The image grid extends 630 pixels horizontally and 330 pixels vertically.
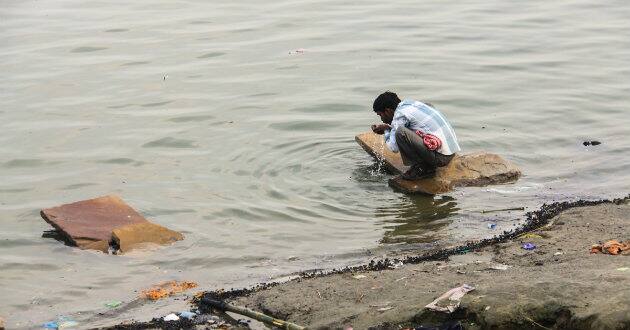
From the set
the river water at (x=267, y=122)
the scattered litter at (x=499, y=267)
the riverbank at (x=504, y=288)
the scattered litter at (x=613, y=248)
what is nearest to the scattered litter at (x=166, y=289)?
the river water at (x=267, y=122)

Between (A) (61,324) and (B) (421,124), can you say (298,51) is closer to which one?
(B) (421,124)

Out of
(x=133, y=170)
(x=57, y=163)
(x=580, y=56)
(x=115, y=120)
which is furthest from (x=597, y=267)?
(x=580, y=56)

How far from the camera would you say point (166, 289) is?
7336mm

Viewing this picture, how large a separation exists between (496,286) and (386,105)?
427 cm

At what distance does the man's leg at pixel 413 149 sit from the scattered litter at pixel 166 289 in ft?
9.50

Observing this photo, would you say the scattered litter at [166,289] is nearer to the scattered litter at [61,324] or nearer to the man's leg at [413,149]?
the scattered litter at [61,324]

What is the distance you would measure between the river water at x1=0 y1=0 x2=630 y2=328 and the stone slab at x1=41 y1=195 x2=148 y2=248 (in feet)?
0.62

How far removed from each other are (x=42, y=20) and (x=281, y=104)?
5846mm

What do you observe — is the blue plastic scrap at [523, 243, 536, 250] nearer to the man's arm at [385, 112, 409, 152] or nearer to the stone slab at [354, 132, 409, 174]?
the man's arm at [385, 112, 409, 152]

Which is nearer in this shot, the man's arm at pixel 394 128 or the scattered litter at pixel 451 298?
the scattered litter at pixel 451 298

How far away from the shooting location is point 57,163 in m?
10.5

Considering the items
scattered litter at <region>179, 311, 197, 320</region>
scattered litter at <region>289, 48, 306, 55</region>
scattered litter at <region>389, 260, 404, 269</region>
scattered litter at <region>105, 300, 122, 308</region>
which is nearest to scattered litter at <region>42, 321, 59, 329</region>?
scattered litter at <region>105, 300, 122, 308</region>

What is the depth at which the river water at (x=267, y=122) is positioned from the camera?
8.25 meters

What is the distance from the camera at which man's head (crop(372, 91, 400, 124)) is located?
31.7 feet
